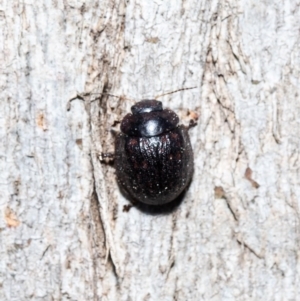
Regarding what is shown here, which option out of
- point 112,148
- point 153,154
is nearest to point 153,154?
point 153,154

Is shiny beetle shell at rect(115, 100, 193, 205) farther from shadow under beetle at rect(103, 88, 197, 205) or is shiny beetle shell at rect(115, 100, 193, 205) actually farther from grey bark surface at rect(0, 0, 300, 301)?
grey bark surface at rect(0, 0, 300, 301)

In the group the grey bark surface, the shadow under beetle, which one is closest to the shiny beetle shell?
the shadow under beetle

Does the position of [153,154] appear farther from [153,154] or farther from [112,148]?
[112,148]

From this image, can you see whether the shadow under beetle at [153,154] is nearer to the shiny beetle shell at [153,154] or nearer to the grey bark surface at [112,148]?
the shiny beetle shell at [153,154]

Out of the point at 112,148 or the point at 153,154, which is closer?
the point at 153,154

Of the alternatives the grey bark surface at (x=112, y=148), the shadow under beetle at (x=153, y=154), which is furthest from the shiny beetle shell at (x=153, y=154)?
the grey bark surface at (x=112, y=148)
